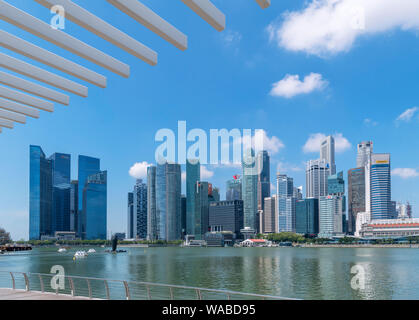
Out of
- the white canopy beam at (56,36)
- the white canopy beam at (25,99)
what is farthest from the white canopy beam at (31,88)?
the white canopy beam at (56,36)

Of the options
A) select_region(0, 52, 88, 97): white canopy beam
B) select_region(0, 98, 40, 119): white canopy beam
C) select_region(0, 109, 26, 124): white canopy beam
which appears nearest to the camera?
select_region(0, 52, 88, 97): white canopy beam

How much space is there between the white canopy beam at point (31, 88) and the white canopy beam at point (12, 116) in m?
1.99

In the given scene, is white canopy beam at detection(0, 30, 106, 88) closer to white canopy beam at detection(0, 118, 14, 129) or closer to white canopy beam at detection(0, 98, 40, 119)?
white canopy beam at detection(0, 98, 40, 119)

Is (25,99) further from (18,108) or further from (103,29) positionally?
(103,29)

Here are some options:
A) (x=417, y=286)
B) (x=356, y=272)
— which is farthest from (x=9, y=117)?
(x=356, y=272)

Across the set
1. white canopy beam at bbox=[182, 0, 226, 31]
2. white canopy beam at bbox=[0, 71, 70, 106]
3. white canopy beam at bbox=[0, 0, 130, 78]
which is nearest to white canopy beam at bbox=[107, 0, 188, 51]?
white canopy beam at bbox=[182, 0, 226, 31]

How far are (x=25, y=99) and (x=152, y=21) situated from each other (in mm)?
4540

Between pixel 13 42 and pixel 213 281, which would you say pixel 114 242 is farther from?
pixel 13 42

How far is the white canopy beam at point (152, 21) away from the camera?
209 inches

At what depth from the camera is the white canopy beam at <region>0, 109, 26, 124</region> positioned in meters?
9.68

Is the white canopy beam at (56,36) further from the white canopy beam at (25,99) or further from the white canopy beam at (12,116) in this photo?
the white canopy beam at (12,116)

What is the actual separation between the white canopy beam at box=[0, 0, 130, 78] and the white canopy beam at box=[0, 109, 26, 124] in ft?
14.1
